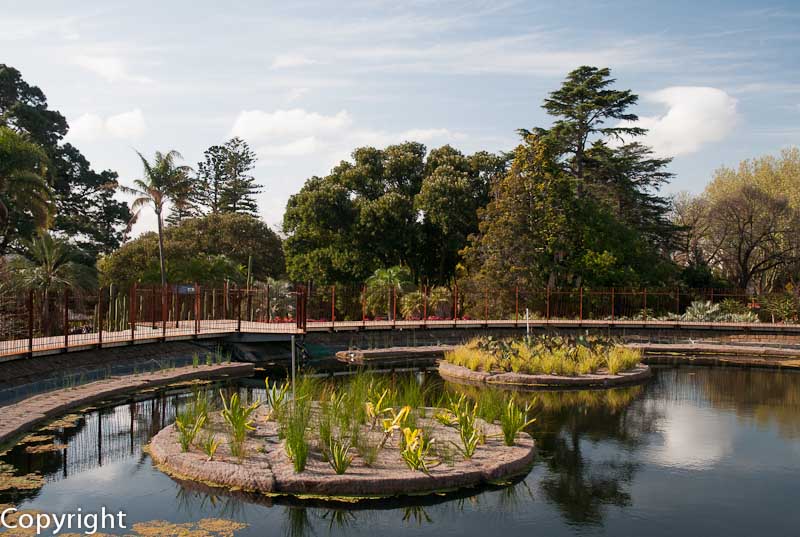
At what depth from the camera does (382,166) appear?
42094 millimetres

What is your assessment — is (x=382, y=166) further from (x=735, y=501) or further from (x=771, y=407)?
(x=735, y=501)

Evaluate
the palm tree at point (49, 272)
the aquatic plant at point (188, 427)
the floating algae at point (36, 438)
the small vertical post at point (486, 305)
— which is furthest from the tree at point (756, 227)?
the floating algae at point (36, 438)

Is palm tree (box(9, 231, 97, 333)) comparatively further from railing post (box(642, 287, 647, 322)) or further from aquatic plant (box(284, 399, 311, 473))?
railing post (box(642, 287, 647, 322))

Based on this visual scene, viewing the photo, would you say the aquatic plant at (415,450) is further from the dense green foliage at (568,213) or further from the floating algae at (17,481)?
the dense green foliage at (568,213)

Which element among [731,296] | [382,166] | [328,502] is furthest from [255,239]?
[328,502]

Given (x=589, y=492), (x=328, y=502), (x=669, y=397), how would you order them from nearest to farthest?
1. (x=328, y=502)
2. (x=589, y=492)
3. (x=669, y=397)

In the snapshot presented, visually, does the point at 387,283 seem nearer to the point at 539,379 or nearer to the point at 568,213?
the point at 568,213

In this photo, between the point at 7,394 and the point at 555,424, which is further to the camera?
the point at 7,394

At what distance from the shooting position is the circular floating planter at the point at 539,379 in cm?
1781

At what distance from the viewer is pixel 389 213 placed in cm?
3931

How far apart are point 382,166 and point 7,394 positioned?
29.5 m

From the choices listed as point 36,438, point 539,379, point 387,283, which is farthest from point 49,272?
point 539,379

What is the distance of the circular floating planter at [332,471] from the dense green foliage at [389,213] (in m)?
28.3

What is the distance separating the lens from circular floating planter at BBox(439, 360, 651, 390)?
1781 centimetres
